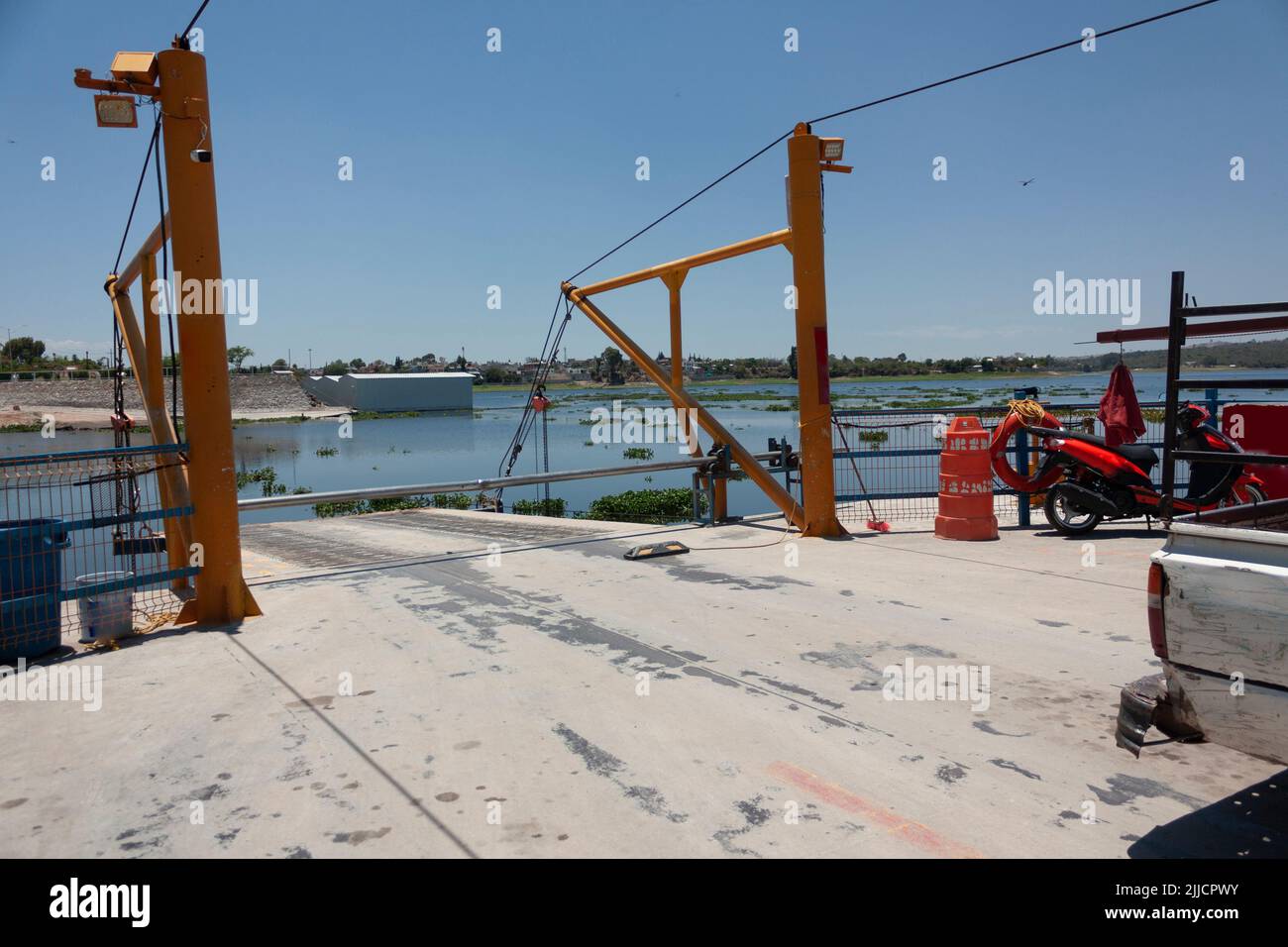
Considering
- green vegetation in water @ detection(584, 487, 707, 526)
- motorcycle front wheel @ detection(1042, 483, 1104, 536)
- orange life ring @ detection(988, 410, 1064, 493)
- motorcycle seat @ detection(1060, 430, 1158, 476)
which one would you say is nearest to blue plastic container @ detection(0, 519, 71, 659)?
orange life ring @ detection(988, 410, 1064, 493)

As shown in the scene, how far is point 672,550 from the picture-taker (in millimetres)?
9773

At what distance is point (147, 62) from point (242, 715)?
210 inches

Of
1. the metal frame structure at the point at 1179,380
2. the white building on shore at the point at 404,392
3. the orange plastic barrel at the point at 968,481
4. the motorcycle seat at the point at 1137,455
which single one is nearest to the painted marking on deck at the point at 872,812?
the metal frame structure at the point at 1179,380

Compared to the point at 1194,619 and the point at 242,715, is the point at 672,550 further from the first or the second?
the point at 1194,619

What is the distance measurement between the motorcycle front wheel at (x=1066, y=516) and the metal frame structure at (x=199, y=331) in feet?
27.6

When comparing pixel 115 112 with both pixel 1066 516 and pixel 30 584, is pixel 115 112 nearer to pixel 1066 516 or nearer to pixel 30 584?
pixel 30 584

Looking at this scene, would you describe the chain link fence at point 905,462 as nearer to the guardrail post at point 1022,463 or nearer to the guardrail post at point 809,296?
the guardrail post at point 1022,463

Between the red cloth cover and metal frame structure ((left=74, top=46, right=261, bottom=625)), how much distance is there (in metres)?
7.80

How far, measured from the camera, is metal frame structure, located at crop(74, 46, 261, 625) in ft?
22.6

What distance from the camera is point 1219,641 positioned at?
324 cm
